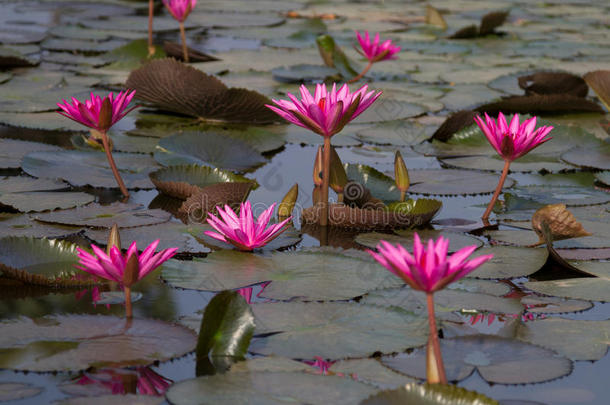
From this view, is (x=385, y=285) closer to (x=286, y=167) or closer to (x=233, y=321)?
(x=233, y=321)

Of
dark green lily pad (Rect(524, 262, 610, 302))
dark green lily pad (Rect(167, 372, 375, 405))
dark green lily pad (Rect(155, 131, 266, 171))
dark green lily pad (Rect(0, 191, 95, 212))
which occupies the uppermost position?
dark green lily pad (Rect(155, 131, 266, 171))

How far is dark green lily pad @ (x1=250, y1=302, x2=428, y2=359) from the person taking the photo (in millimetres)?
1277

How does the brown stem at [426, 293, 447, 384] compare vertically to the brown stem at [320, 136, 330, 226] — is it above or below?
below

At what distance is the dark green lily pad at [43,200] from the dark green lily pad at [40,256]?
278 millimetres

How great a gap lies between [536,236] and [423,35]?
10.4 ft

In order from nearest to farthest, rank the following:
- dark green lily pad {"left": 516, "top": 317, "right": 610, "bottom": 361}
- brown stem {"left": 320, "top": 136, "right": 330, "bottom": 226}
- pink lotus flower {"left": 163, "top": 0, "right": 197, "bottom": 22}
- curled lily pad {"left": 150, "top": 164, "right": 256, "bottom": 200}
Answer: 1. dark green lily pad {"left": 516, "top": 317, "right": 610, "bottom": 361}
2. brown stem {"left": 320, "top": 136, "right": 330, "bottom": 226}
3. curled lily pad {"left": 150, "top": 164, "right": 256, "bottom": 200}
4. pink lotus flower {"left": 163, "top": 0, "right": 197, "bottom": 22}

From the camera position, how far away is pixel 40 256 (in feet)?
5.34

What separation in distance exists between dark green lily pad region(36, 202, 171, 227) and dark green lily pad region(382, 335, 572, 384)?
812 mm

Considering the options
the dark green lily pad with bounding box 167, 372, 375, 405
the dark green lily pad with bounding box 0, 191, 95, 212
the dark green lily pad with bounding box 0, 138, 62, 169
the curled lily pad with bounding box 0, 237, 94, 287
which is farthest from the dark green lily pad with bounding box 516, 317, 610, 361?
the dark green lily pad with bounding box 0, 138, 62, 169

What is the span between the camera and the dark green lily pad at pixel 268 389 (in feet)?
3.63

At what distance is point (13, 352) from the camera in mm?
1241

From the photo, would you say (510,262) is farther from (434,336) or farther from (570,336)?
→ (434,336)

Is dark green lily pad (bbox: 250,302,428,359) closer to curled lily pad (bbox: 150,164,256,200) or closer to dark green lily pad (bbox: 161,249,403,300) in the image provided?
dark green lily pad (bbox: 161,249,403,300)

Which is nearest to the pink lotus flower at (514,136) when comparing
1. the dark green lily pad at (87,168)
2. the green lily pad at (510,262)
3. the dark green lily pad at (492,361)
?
the green lily pad at (510,262)
